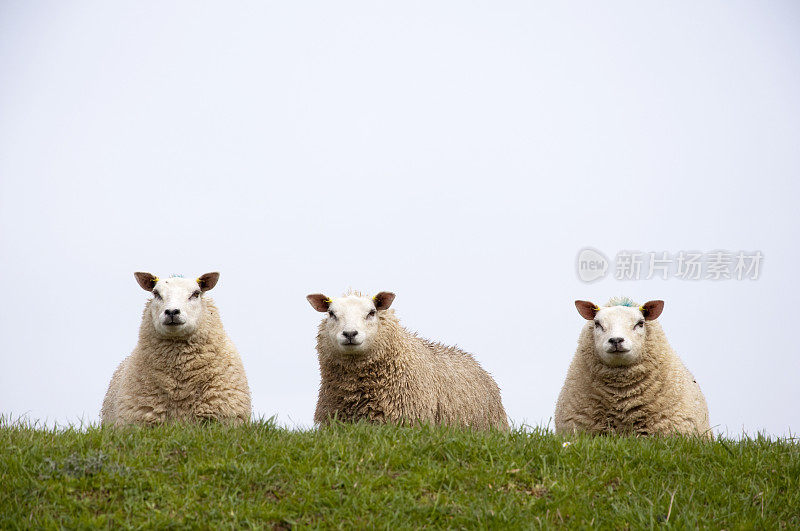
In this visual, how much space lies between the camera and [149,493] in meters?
6.93

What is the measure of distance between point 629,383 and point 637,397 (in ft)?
0.63

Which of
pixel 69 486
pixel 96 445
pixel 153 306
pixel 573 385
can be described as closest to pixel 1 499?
pixel 69 486

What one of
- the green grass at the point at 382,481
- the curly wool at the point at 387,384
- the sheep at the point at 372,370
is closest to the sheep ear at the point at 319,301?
the sheep at the point at 372,370

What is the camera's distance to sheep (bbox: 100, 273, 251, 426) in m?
9.81

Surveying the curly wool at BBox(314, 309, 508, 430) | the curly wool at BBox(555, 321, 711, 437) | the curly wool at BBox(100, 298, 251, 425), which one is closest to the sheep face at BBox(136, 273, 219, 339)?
the curly wool at BBox(100, 298, 251, 425)

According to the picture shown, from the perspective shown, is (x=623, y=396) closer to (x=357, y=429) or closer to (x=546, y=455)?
(x=546, y=455)

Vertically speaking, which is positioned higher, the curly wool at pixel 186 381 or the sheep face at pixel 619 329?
the sheep face at pixel 619 329

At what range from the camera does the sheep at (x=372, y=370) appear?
394 inches

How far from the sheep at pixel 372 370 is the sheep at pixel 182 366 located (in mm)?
1138

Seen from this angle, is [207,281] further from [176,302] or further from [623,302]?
[623,302]

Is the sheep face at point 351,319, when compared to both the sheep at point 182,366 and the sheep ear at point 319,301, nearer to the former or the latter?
the sheep ear at point 319,301

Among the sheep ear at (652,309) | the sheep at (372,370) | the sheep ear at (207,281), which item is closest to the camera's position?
the sheep at (372,370)

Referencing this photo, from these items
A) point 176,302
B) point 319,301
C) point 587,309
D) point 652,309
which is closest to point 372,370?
point 319,301

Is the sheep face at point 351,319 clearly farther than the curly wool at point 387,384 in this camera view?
No
